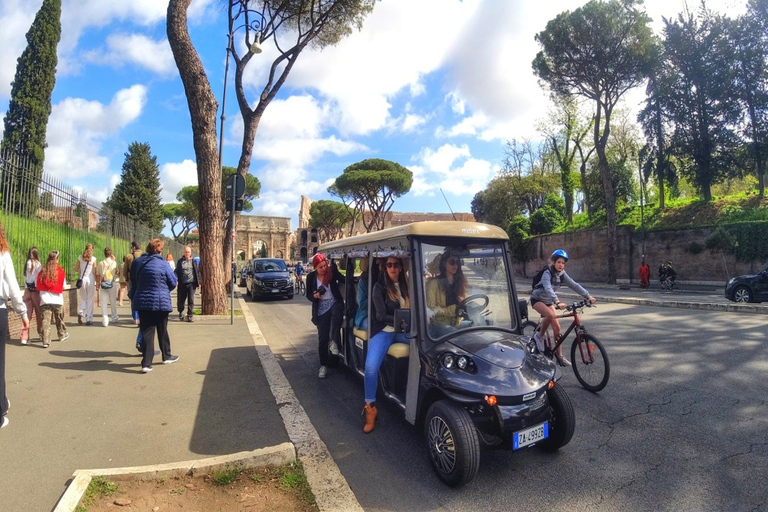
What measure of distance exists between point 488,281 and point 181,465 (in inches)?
112

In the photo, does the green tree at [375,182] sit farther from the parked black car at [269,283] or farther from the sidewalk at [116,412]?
the sidewalk at [116,412]

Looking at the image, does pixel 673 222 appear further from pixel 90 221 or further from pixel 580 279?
pixel 90 221

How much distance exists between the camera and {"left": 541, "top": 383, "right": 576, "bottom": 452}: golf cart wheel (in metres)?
3.51

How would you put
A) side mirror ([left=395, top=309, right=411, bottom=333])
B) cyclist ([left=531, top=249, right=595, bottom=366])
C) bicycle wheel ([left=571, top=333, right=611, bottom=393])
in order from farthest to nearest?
1. cyclist ([left=531, top=249, right=595, bottom=366])
2. bicycle wheel ([left=571, top=333, right=611, bottom=393])
3. side mirror ([left=395, top=309, right=411, bottom=333])

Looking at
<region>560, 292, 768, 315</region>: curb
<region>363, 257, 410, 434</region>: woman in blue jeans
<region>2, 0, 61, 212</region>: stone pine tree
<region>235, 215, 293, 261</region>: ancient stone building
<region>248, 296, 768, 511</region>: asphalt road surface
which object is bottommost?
<region>248, 296, 768, 511</region>: asphalt road surface

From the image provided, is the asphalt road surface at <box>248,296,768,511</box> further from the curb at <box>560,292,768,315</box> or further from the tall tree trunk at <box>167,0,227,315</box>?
the curb at <box>560,292,768,315</box>

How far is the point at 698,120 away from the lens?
28609 millimetres

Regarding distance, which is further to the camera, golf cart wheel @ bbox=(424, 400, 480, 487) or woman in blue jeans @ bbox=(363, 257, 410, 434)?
woman in blue jeans @ bbox=(363, 257, 410, 434)

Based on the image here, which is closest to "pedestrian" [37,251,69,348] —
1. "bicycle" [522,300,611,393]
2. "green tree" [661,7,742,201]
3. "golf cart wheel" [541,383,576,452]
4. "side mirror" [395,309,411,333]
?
"side mirror" [395,309,411,333]

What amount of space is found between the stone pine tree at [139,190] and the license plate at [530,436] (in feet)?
150

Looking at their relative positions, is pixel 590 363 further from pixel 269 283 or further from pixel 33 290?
pixel 269 283

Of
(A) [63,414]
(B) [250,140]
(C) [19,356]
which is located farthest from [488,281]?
(B) [250,140]

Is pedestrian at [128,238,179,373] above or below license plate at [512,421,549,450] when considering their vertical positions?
above

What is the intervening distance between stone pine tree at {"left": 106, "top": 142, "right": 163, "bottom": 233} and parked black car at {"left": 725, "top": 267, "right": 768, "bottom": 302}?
43545mm
